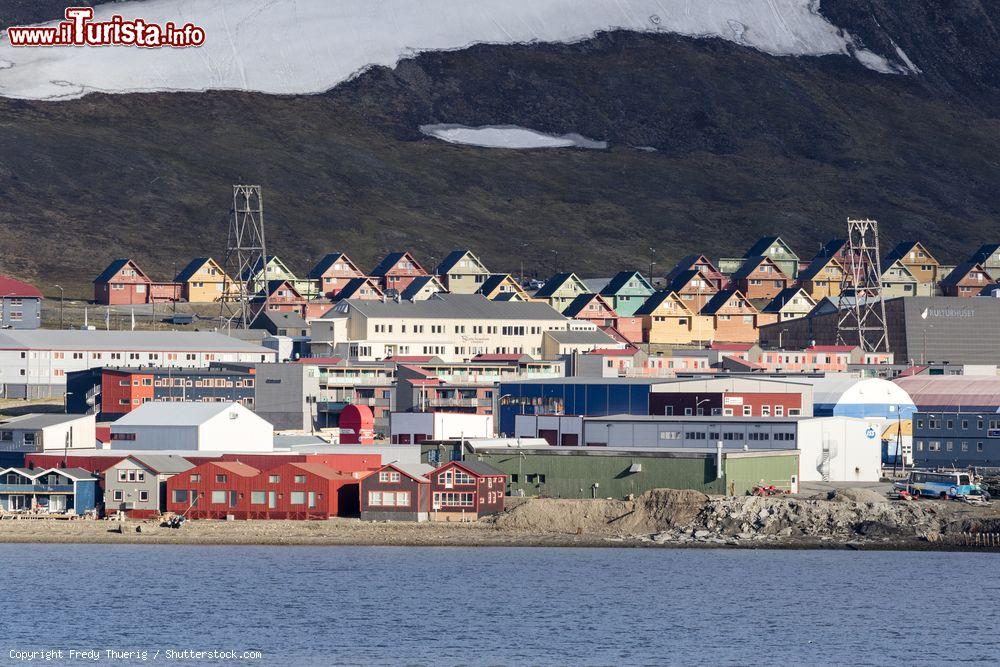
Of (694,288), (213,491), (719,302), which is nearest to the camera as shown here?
(213,491)

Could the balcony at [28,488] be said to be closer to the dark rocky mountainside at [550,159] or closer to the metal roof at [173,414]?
the metal roof at [173,414]

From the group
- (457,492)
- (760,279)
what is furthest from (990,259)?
(457,492)

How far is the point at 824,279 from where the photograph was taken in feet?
428

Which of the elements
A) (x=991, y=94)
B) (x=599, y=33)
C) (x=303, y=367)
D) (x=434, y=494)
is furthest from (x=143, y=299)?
(x=991, y=94)

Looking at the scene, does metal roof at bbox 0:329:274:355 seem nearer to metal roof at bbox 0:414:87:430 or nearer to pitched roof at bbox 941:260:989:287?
metal roof at bbox 0:414:87:430

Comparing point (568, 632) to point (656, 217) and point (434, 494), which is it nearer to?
point (434, 494)

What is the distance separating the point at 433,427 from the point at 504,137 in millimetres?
97932

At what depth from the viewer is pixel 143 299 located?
388 feet

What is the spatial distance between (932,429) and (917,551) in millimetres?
18994

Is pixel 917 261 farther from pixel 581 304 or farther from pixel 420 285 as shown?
pixel 420 285

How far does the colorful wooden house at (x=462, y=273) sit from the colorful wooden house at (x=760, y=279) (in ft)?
53.4

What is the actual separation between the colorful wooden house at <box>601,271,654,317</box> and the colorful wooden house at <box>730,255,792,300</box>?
878 centimetres

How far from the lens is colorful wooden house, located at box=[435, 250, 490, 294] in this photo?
12700 cm

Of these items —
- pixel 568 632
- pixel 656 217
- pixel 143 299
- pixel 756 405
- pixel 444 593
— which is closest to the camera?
pixel 568 632
